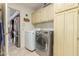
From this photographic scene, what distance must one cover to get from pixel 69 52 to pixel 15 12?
0.91 m

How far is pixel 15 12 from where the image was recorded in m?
1.34

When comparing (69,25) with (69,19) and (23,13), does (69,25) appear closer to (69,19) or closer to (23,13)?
(69,19)

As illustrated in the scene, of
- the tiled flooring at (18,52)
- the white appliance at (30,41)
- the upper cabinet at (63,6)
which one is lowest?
the tiled flooring at (18,52)

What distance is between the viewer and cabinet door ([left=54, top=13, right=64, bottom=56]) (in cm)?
139

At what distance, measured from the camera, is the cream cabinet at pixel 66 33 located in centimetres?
128

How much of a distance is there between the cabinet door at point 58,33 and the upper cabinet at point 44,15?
4.2 inches

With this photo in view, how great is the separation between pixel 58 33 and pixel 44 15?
40cm

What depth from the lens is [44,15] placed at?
5.30 feet

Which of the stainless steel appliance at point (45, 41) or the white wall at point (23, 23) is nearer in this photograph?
the white wall at point (23, 23)

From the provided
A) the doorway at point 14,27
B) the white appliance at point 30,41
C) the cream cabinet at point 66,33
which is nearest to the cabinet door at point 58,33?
the cream cabinet at point 66,33

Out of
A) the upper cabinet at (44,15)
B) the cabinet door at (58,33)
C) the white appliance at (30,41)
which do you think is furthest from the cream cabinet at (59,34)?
the white appliance at (30,41)

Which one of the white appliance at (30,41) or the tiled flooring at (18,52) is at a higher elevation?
the white appliance at (30,41)

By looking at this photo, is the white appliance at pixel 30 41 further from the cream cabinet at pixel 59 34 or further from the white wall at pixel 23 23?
the cream cabinet at pixel 59 34

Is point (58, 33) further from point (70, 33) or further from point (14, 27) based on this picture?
point (14, 27)
